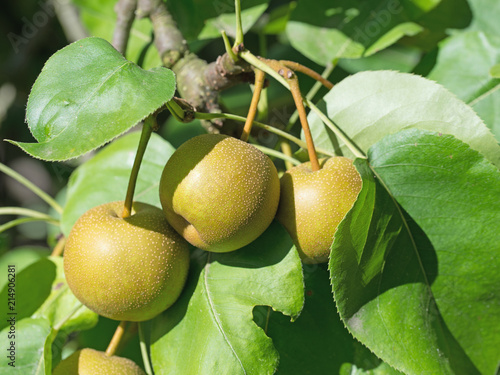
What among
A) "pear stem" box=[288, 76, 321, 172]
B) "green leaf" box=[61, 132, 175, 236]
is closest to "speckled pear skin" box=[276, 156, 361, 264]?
"pear stem" box=[288, 76, 321, 172]

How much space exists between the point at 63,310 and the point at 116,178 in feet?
1.15

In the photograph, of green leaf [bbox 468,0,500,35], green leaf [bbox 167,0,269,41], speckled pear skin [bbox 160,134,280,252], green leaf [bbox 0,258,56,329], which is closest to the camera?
speckled pear skin [bbox 160,134,280,252]

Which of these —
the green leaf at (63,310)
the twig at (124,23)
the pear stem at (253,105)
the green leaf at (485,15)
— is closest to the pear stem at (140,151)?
the pear stem at (253,105)

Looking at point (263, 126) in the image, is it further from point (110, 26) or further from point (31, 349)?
point (110, 26)

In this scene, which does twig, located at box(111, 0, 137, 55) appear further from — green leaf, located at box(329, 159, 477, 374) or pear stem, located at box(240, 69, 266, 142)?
green leaf, located at box(329, 159, 477, 374)

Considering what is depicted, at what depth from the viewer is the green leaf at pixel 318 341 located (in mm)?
1087

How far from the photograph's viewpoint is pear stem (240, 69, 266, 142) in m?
1.02

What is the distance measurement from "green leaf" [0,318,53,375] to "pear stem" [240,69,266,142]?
0.59 meters

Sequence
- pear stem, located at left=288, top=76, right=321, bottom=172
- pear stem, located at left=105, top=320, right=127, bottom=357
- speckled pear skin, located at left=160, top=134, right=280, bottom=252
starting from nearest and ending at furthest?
speckled pear skin, located at left=160, top=134, right=280, bottom=252
pear stem, located at left=288, top=76, right=321, bottom=172
pear stem, located at left=105, top=320, right=127, bottom=357

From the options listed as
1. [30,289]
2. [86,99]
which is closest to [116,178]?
[30,289]

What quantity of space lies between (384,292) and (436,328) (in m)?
0.13

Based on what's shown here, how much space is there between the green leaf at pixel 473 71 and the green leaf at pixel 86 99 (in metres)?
0.80

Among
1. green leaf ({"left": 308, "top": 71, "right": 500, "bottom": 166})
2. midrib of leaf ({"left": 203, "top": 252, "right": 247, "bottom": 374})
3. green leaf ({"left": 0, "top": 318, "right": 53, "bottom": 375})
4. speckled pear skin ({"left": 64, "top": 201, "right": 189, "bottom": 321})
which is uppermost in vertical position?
green leaf ({"left": 308, "top": 71, "right": 500, "bottom": 166})

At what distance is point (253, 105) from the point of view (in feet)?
3.37
